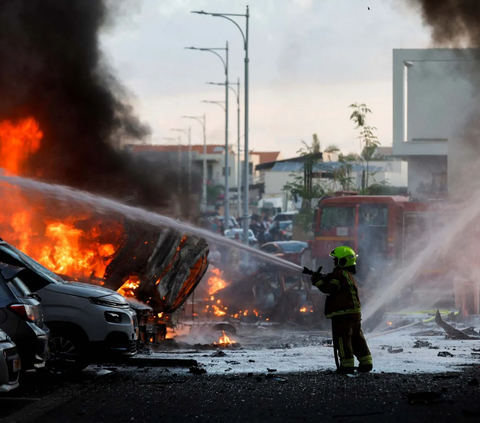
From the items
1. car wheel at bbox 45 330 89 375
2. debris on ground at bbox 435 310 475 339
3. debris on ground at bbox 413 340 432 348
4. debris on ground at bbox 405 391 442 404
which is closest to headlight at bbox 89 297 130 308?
car wheel at bbox 45 330 89 375

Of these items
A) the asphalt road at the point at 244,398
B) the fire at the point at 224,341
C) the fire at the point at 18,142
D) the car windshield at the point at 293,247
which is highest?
the fire at the point at 18,142

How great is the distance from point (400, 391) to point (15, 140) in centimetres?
1039

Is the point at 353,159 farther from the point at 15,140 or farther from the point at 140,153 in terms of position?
the point at 15,140

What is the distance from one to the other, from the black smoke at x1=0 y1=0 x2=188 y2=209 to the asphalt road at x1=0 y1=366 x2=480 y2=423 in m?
8.04

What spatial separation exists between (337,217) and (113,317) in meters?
16.4

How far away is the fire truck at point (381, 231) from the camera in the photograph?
76.3 ft

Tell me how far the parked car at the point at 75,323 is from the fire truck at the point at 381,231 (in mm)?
13711

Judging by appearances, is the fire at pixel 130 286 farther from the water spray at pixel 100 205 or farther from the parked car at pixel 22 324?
the parked car at pixel 22 324

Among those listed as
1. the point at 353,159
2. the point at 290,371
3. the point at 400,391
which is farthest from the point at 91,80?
the point at 353,159

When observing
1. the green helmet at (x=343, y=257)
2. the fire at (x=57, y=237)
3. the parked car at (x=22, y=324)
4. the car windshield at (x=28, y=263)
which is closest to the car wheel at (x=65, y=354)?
the car windshield at (x=28, y=263)

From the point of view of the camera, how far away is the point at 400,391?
8203 mm

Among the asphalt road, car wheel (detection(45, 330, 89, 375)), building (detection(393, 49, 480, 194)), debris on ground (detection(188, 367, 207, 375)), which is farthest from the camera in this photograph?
building (detection(393, 49, 480, 194))

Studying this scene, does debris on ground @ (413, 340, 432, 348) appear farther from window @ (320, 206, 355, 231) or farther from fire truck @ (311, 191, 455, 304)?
window @ (320, 206, 355, 231)

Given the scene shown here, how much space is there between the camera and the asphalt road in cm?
715
